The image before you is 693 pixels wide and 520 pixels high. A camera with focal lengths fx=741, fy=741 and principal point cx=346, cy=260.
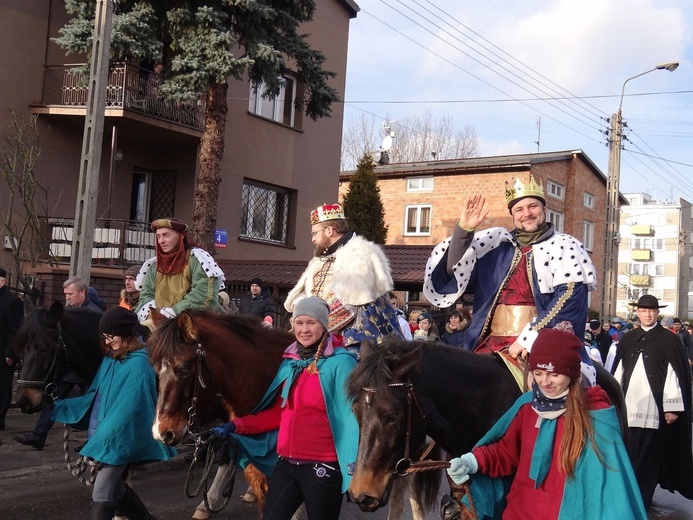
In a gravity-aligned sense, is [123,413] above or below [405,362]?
below

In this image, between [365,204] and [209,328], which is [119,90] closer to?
[365,204]

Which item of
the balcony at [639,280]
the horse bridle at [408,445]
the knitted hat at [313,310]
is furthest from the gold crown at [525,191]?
the balcony at [639,280]

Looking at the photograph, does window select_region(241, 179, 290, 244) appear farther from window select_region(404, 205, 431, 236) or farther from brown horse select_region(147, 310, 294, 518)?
brown horse select_region(147, 310, 294, 518)

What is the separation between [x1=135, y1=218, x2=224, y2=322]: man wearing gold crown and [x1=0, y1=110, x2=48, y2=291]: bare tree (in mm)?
7567

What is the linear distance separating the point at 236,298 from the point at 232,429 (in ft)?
47.5

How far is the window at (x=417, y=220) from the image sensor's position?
32.0 m

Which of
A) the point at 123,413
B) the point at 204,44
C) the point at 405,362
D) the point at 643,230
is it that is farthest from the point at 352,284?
the point at 643,230

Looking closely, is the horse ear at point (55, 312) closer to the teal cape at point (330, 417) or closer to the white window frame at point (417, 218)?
the teal cape at point (330, 417)

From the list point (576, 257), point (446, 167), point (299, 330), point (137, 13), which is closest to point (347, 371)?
point (299, 330)

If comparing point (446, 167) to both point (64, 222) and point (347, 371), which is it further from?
point (347, 371)

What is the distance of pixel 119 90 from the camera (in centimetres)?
1645

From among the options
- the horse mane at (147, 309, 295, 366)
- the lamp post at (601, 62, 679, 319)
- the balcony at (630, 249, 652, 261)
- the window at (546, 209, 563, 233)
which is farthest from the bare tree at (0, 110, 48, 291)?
the balcony at (630, 249, 652, 261)

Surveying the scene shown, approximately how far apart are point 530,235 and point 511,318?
55 cm

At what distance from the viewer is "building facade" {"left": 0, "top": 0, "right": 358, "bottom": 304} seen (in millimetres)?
16250
